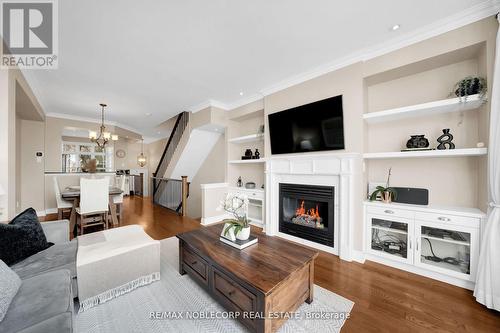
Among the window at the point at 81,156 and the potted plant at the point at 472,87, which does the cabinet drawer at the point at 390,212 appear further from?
the window at the point at 81,156

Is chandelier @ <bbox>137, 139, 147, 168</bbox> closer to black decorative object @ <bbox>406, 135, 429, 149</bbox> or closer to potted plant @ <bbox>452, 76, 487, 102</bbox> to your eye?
black decorative object @ <bbox>406, 135, 429, 149</bbox>

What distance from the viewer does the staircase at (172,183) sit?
5.21 meters

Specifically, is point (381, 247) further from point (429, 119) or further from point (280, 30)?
point (280, 30)

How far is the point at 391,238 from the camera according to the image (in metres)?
2.45

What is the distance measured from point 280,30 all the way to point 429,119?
2.19 m

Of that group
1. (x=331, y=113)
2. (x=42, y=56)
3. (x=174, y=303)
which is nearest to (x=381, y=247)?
(x=331, y=113)

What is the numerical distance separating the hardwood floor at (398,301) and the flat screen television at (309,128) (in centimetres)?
165

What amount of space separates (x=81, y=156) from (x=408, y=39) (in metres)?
10.1

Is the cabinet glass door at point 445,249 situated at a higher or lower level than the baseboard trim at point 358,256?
higher

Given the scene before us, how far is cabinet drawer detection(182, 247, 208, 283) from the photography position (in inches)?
71.8

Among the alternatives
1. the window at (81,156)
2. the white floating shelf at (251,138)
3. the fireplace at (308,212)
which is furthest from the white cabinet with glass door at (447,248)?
the window at (81,156)

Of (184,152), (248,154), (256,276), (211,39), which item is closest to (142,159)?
(184,152)
